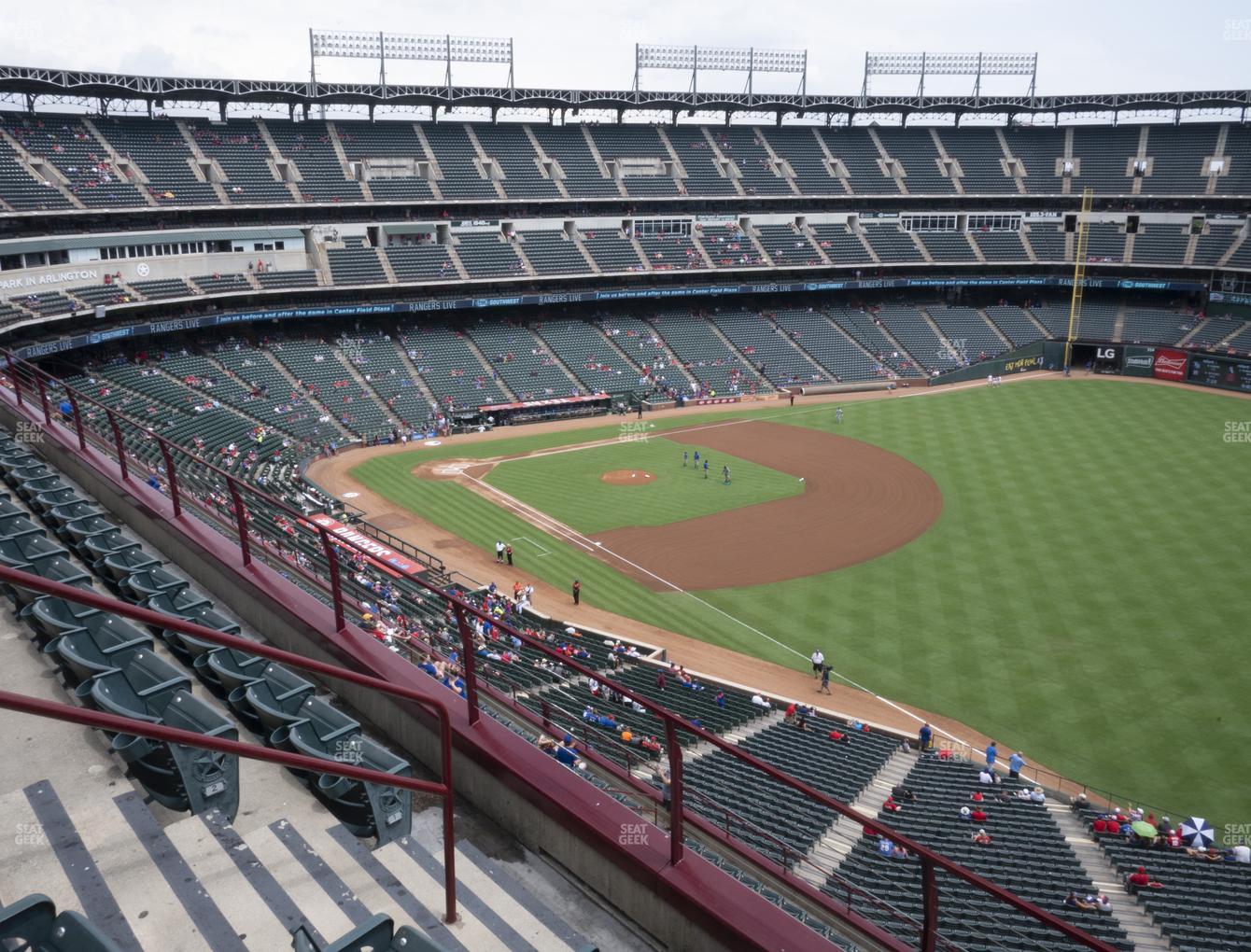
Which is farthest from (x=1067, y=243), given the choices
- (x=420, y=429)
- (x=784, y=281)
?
(x=420, y=429)

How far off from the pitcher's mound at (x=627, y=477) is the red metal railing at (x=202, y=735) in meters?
41.4

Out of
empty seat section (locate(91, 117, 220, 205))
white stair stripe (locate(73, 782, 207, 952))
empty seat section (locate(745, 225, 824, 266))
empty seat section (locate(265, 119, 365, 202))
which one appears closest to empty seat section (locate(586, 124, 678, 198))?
empty seat section (locate(745, 225, 824, 266))

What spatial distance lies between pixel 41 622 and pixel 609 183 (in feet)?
232

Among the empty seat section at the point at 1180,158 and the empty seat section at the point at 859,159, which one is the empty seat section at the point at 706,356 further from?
the empty seat section at the point at 1180,158

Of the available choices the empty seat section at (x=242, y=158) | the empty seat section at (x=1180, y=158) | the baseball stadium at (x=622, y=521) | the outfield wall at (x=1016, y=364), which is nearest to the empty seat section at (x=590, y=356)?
the baseball stadium at (x=622, y=521)

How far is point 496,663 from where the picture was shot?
2011cm

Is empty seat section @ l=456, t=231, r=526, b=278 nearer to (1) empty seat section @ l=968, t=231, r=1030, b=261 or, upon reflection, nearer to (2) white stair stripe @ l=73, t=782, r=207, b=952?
(1) empty seat section @ l=968, t=231, r=1030, b=261

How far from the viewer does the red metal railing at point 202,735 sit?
3723mm

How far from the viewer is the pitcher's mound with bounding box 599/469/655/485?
47.7m

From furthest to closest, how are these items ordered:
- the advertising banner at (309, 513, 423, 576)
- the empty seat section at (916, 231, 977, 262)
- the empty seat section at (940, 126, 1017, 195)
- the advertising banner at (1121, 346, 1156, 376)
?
the empty seat section at (940, 126, 1017, 195) → the empty seat section at (916, 231, 977, 262) → the advertising banner at (1121, 346, 1156, 376) → the advertising banner at (309, 513, 423, 576)

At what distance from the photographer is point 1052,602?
1271 inches

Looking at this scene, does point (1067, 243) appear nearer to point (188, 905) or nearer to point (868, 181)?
point (868, 181)

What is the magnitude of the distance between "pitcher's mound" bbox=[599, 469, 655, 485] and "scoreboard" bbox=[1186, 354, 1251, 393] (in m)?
46.0

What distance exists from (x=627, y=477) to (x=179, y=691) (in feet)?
137
